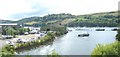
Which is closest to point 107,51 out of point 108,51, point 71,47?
point 108,51

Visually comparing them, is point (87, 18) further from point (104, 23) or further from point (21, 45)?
point (21, 45)

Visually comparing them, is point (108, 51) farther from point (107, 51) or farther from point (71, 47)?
point (71, 47)

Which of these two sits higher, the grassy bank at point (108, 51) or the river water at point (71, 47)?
the grassy bank at point (108, 51)

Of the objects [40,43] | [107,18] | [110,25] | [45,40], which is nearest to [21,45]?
[40,43]

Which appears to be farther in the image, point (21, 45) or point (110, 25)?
point (110, 25)

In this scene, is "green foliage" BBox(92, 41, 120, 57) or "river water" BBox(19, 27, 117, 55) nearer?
"green foliage" BBox(92, 41, 120, 57)

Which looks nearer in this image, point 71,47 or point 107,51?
point 107,51

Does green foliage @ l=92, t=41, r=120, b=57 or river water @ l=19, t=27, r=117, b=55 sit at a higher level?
green foliage @ l=92, t=41, r=120, b=57

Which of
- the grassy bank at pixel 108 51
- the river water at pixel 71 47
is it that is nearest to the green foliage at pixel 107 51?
the grassy bank at pixel 108 51

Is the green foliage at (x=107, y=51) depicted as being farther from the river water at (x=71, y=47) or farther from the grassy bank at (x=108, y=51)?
the river water at (x=71, y=47)

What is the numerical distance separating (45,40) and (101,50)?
51232mm

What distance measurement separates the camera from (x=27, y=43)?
62.5 m

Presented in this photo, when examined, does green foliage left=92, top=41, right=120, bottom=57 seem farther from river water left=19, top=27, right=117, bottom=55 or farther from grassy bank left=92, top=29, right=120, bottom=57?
river water left=19, top=27, right=117, bottom=55

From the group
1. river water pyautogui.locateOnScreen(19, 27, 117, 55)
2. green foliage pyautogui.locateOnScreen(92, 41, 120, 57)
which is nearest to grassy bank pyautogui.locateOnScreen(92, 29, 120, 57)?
green foliage pyautogui.locateOnScreen(92, 41, 120, 57)
